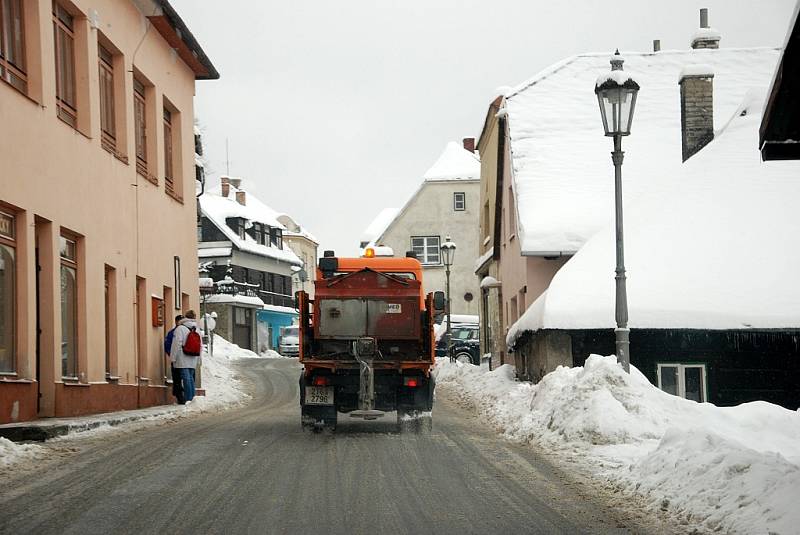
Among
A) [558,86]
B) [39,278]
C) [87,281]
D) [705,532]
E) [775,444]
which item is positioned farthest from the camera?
[558,86]

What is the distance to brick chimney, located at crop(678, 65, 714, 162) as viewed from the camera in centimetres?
2780

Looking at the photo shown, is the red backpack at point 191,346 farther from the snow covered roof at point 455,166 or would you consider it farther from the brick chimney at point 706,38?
the snow covered roof at point 455,166

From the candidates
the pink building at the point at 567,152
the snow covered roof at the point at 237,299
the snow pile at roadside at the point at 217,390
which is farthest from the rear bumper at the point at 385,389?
the snow covered roof at the point at 237,299

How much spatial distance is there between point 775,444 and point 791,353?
7.60 m

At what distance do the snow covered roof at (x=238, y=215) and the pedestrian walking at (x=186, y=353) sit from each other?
50.7 meters

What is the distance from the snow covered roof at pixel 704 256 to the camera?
19938 millimetres

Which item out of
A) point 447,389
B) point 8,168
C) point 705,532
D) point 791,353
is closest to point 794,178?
point 791,353

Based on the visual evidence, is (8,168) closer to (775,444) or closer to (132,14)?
(132,14)

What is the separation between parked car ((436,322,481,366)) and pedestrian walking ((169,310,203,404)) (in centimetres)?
2197

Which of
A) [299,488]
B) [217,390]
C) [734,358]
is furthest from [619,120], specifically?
[217,390]

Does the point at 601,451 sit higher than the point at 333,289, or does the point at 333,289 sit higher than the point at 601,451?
the point at 333,289

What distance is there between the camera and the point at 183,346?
2325 cm

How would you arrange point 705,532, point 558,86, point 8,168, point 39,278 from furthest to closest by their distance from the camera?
point 558,86 → point 39,278 → point 8,168 → point 705,532

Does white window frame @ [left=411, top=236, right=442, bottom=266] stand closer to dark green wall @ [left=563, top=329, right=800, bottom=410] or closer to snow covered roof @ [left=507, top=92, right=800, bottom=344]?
snow covered roof @ [left=507, top=92, right=800, bottom=344]
